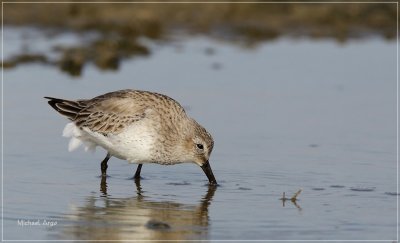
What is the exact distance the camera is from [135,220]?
9133 mm

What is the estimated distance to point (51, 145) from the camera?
1231 centimetres

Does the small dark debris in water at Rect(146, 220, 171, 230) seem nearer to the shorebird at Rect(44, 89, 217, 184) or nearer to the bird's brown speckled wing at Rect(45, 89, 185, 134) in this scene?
the shorebird at Rect(44, 89, 217, 184)

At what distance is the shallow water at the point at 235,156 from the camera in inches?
356

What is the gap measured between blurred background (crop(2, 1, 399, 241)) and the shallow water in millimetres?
28

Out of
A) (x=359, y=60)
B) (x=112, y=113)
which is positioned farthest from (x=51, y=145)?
(x=359, y=60)

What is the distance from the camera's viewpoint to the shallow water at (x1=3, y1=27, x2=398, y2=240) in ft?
29.7

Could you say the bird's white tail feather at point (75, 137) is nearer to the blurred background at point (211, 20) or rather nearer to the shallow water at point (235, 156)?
the shallow water at point (235, 156)

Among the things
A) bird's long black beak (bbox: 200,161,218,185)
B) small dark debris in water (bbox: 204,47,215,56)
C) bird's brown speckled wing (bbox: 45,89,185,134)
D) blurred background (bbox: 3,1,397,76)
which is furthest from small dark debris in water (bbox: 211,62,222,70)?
bird's long black beak (bbox: 200,161,218,185)

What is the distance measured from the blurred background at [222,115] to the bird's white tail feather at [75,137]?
27 cm

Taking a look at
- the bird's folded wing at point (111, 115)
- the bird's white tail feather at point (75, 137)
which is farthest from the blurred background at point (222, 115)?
the bird's folded wing at point (111, 115)

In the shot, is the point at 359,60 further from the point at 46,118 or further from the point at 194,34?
the point at 46,118

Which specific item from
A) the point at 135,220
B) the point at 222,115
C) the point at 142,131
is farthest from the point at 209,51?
the point at 135,220

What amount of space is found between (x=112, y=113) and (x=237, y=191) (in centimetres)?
174

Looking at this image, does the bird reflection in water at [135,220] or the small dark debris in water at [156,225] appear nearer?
the bird reflection in water at [135,220]
